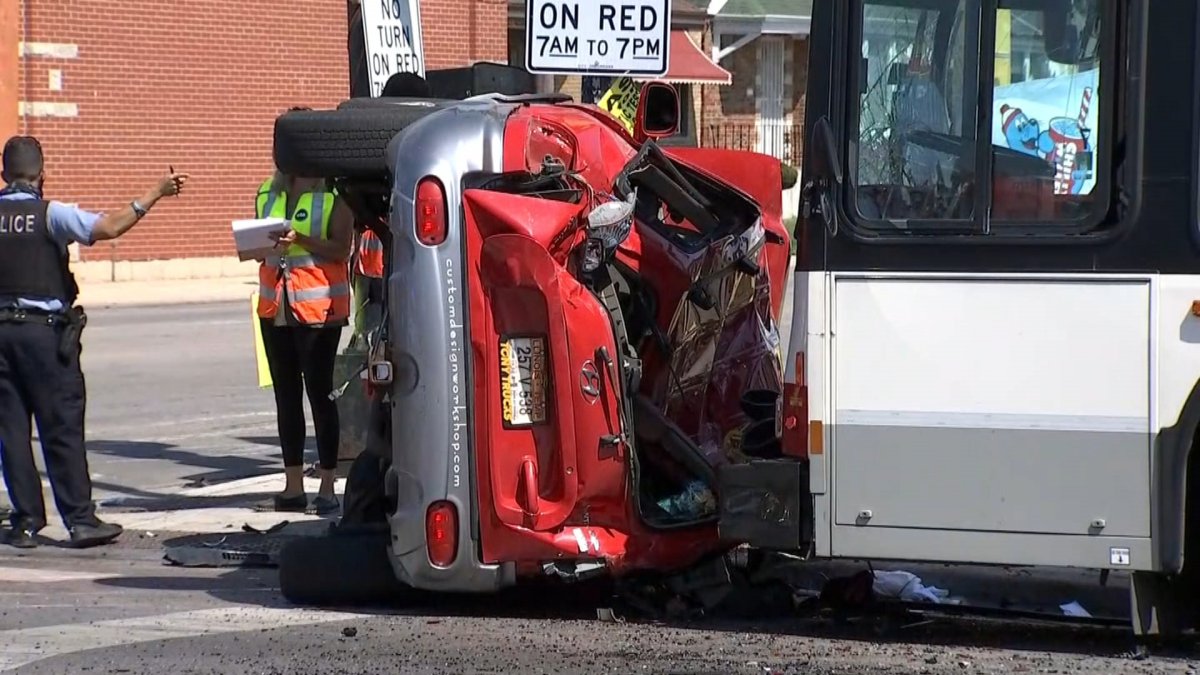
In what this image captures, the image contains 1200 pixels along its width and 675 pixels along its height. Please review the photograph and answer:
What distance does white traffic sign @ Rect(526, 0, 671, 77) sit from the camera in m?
8.84

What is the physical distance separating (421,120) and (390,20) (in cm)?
305

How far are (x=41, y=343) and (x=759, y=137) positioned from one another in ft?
89.6

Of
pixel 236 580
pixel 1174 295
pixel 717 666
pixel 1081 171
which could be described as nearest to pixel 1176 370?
pixel 1174 295

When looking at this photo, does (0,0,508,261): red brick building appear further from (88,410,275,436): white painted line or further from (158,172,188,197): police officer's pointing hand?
(158,172,188,197): police officer's pointing hand

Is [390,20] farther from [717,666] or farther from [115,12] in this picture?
[115,12]

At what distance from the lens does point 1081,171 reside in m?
5.69

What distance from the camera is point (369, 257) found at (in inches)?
374

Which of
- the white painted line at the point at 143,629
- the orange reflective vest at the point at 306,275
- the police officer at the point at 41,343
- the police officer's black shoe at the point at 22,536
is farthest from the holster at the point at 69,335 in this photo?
the white painted line at the point at 143,629

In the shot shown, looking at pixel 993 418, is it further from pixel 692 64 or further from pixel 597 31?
pixel 692 64

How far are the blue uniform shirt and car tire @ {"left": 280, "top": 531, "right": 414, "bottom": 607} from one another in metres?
2.32

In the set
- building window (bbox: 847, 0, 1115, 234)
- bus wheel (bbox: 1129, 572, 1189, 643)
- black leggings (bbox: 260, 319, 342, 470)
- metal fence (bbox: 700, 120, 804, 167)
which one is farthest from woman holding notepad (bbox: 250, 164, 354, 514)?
metal fence (bbox: 700, 120, 804, 167)

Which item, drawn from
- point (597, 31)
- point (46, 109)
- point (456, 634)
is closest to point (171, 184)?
point (597, 31)

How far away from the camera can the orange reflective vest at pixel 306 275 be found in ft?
30.0

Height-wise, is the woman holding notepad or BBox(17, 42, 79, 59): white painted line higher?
BBox(17, 42, 79, 59): white painted line
